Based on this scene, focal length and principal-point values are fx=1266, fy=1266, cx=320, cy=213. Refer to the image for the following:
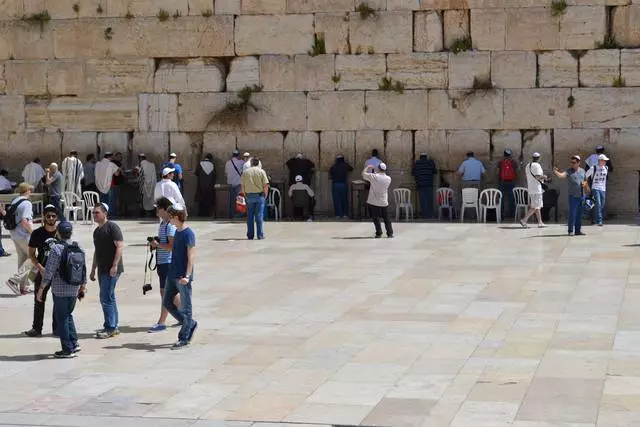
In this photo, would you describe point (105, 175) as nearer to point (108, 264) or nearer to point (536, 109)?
point (536, 109)

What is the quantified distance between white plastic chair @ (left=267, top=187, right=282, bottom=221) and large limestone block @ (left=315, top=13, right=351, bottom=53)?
9.78 feet

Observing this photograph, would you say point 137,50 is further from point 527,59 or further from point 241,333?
point 241,333

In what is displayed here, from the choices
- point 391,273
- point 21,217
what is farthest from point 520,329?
point 21,217

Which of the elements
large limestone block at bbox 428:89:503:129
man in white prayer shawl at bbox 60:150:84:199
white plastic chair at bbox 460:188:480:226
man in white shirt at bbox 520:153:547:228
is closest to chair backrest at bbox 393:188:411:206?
white plastic chair at bbox 460:188:480:226

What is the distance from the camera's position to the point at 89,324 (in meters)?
13.4

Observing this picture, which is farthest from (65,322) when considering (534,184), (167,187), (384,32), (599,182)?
(384,32)

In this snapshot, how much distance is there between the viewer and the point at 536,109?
24125 millimetres

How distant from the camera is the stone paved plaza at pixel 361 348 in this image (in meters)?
9.54

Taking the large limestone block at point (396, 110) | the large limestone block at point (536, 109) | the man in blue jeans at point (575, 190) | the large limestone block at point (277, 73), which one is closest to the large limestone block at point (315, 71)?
the large limestone block at point (277, 73)

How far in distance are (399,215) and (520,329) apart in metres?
11.9

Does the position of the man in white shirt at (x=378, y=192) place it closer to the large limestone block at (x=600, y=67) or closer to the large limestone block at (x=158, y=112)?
the large limestone block at (x=600, y=67)

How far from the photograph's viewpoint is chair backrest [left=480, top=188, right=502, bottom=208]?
2356cm

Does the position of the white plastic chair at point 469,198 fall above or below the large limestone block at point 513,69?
below

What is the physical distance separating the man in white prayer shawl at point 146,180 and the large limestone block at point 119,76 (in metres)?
1.51
